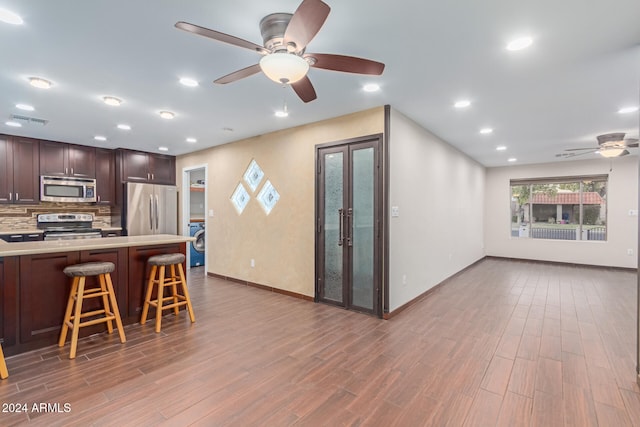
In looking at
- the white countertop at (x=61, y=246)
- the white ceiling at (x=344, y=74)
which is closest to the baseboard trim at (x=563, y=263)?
the white ceiling at (x=344, y=74)

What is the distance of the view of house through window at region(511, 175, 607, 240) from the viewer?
278 inches

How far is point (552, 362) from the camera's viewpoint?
103 inches

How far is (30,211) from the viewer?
552 cm

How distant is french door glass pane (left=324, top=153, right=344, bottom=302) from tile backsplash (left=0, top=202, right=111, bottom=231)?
5.03 meters

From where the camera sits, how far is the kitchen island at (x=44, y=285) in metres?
2.66

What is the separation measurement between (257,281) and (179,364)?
2561 millimetres

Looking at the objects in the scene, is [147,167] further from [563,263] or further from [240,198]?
[563,263]

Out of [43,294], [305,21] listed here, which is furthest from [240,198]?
[305,21]

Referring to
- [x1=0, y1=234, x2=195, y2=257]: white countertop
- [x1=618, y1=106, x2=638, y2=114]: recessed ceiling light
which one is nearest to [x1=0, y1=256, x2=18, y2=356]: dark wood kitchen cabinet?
[x1=0, y1=234, x2=195, y2=257]: white countertop

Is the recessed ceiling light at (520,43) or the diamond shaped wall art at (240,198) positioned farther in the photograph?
the diamond shaped wall art at (240,198)

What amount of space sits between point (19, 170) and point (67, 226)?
1192 mm

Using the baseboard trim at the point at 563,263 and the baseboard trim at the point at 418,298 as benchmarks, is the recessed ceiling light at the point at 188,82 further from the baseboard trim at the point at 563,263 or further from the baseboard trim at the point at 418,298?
the baseboard trim at the point at 563,263

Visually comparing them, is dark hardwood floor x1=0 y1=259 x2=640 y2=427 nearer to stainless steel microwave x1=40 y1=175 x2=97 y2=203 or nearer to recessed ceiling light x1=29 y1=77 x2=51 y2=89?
recessed ceiling light x1=29 y1=77 x2=51 y2=89

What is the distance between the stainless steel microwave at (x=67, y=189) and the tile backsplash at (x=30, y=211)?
0.43 metres
